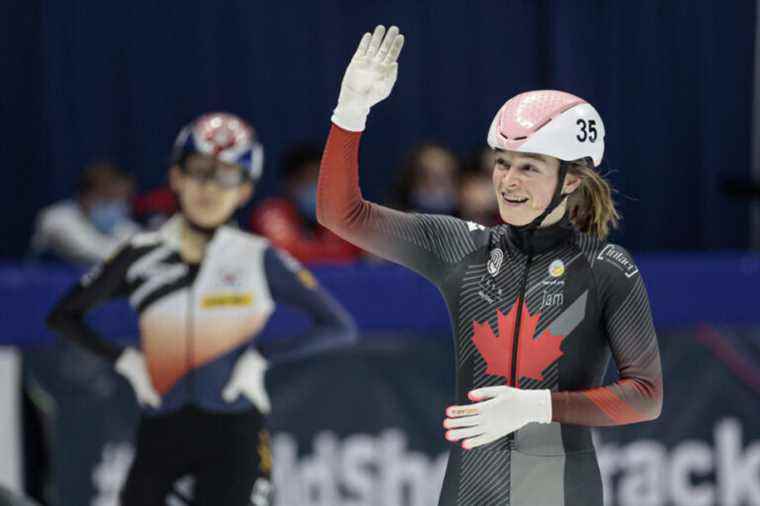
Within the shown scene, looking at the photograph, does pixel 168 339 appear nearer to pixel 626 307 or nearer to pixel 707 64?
pixel 626 307

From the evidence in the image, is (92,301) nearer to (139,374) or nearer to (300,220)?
(139,374)

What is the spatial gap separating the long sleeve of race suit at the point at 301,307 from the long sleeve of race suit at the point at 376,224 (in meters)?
1.91

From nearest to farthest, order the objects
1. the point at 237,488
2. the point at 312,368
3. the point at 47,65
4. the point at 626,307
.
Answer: the point at 626,307
the point at 237,488
the point at 312,368
the point at 47,65

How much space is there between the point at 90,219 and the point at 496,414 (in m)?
5.42

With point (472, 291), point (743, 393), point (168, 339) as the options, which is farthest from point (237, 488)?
point (743, 393)

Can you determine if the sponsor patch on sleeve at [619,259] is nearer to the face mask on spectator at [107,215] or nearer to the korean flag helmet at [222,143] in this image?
the korean flag helmet at [222,143]

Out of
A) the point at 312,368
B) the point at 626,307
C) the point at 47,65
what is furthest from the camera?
the point at 47,65

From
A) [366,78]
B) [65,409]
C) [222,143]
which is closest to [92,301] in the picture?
[222,143]

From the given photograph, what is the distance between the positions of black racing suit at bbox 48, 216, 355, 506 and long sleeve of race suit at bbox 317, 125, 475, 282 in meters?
1.79

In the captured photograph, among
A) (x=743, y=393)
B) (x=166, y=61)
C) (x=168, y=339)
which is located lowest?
(x=743, y=393)

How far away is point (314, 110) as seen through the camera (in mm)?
10055

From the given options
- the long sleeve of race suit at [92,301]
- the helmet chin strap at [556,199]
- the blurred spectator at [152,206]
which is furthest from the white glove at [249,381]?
the blurred spectator at [152,206]

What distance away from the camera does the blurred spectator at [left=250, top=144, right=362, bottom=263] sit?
7.93 metres

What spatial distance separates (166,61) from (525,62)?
2.52 m
